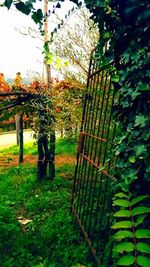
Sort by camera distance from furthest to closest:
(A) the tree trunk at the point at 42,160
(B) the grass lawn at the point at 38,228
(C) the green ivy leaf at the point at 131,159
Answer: (A) the tree trunk at the point at 42,160 → (B) the grass lawn at the point at 38,228 → (C) the green ivy leaf at the point at 131,159

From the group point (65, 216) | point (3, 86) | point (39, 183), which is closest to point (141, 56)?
point (65, 216)

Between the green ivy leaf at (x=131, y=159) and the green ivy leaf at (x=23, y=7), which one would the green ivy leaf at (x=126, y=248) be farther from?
the green ivy leaf at (x=23, y=7)

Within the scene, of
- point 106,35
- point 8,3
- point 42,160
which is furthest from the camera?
point 42,160

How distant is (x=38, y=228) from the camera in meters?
5.75

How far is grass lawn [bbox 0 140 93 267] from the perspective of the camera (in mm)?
4340

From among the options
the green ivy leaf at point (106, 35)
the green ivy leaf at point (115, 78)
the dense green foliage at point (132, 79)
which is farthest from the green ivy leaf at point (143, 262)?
the green ivy leaf at point (106, 35)

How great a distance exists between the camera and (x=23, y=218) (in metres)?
6.63

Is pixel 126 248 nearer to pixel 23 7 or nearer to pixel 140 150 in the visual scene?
pixel 140 150

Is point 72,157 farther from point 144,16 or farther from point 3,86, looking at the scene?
point 3,86

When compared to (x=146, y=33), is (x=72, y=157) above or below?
below

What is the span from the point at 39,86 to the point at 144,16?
8.50 m

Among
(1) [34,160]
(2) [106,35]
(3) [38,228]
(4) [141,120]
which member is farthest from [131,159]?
(1) [34,160]

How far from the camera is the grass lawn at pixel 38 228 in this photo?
434 cm

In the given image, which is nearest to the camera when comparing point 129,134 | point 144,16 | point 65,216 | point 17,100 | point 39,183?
point 144,16
